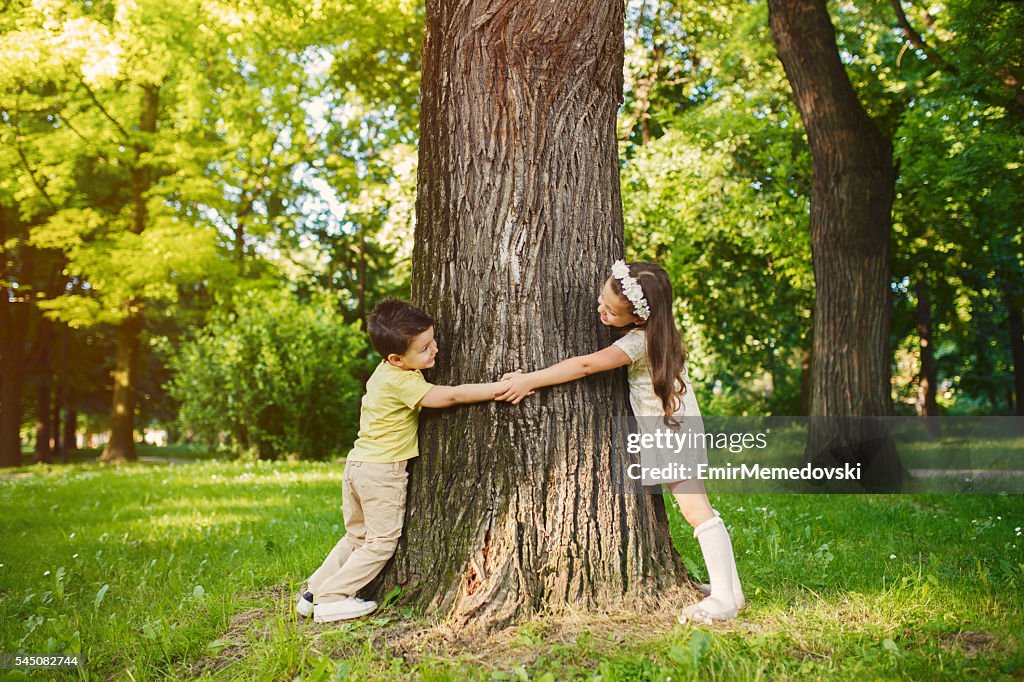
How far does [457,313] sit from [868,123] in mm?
7765

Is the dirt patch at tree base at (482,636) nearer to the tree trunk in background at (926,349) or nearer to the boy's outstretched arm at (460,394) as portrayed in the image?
the boy's outstretched arm at (460,394)

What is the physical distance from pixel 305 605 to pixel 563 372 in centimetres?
172

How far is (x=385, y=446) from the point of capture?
399cm

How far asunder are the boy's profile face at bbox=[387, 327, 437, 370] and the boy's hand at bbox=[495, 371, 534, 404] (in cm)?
40

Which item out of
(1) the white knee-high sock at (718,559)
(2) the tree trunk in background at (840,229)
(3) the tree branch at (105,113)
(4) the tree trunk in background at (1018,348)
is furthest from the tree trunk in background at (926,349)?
(1) the white knee-high sock at (718,559)

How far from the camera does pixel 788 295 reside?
18.7m

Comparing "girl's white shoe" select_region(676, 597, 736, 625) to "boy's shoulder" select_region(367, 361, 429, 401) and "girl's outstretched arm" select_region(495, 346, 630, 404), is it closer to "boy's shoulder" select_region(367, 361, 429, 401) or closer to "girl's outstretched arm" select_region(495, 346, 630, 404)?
"girl's outstretched arm" select_region(495, 346, 630, 404)

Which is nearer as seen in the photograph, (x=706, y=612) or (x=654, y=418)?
(x=706, y=612)

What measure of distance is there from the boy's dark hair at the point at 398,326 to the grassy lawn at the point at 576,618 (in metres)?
1.26

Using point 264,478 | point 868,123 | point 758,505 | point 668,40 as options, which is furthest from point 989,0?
point 264,478

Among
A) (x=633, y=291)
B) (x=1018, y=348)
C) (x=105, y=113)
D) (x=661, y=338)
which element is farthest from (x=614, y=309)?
(x=1018, y=348)

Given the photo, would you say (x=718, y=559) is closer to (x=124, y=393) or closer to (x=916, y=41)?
(x=916, y=41)

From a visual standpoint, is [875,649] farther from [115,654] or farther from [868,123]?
Result: [868,123]

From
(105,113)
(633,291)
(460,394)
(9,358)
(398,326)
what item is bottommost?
(460,394)
